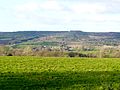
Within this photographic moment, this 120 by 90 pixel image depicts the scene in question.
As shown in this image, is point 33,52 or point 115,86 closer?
point 115,86

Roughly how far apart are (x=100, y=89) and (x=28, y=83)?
499 cm

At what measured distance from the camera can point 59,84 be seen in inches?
864

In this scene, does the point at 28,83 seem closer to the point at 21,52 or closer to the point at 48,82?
the point at 48,82

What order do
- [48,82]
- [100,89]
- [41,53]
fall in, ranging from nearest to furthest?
[100,89], [48,82], [41,53]

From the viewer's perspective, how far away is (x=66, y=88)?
19.9 metres

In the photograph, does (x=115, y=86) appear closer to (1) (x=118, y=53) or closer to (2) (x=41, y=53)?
(2) (x=41, y=53)

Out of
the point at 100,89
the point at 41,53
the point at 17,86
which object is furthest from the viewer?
the point at 41,53

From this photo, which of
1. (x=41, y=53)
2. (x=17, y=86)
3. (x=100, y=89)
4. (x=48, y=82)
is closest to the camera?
(x=100, y=89)

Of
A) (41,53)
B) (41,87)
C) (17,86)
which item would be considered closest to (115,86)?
(41,87)

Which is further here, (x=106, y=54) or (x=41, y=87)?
(x=106, y=54)

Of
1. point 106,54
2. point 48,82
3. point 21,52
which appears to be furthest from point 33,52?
point 48,82

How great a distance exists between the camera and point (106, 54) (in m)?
95.6

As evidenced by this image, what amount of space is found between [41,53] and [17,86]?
7292 centimetres

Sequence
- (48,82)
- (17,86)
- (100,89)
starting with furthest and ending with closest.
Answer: (48,82) → (17,86) → (100,89)
